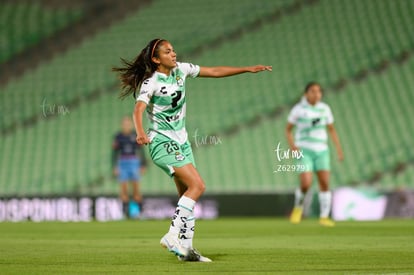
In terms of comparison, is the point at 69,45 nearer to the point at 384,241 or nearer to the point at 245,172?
the point at 245,172

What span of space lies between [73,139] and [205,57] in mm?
4481

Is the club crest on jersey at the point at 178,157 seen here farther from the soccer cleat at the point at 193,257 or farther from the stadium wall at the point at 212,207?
the stadium wall at the point at 212,207

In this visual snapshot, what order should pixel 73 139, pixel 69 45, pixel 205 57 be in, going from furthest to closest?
pixel 69 45 < pixel 205 57 < pixel 73 139

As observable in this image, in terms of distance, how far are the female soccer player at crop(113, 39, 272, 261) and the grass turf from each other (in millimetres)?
458

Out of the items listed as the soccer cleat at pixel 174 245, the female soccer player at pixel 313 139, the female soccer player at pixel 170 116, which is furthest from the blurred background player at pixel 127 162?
the soccer cleat at pixel 174 245

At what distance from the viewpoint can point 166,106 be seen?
869cm

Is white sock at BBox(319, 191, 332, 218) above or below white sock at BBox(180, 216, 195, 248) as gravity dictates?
above

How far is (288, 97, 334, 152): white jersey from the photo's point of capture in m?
15.4

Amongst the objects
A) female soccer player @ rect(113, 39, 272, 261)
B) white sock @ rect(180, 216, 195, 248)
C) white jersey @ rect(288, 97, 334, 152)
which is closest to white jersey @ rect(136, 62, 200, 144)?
female soccer player @ rect(113, 39, 272, 261)

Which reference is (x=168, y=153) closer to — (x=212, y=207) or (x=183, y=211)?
(x=183, y=211)

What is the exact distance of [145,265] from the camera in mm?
7848

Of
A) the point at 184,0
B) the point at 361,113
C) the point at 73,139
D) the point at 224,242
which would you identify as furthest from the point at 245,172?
the point at 224,242

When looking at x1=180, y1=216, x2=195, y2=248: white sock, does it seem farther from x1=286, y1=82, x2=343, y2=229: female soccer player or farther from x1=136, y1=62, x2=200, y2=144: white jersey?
x1=286, y1=82, x2=343, y2=229: female soccer player

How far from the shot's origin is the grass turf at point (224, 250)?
294 inches
